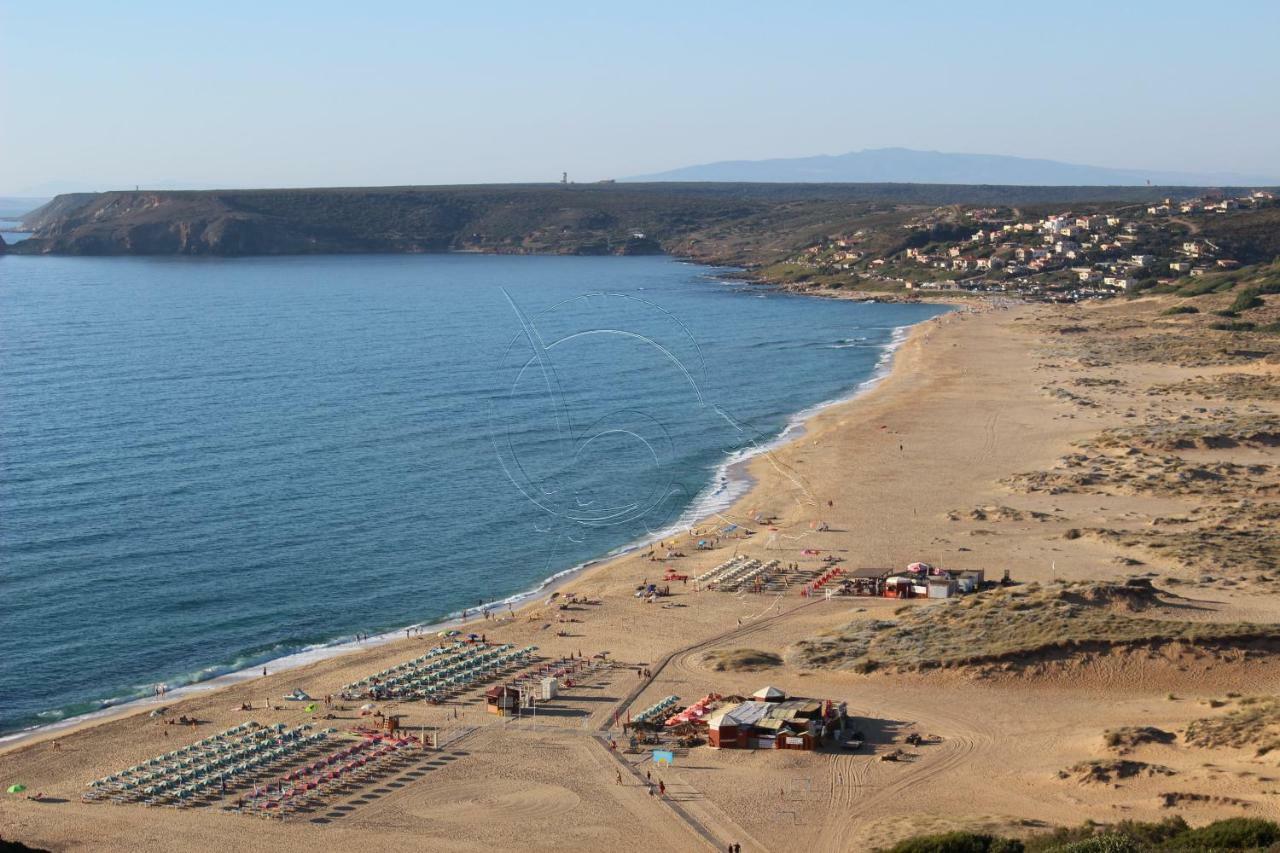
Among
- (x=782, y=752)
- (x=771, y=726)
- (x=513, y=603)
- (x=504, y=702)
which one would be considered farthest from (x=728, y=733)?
(x=513, y=603)

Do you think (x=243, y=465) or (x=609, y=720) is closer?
(x=609, y=720)

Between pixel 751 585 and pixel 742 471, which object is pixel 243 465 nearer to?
pixel 742 471

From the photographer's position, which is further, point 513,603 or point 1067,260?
point 1067,260

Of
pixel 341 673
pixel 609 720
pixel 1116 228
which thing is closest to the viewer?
pixel 609 720

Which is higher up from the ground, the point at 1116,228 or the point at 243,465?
the point at 1116,228

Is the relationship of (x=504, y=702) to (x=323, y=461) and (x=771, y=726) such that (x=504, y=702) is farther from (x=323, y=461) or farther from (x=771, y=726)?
(x=323, y=461)

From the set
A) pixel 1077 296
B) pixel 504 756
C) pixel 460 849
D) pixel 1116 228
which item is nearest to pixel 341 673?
pixel 504 756

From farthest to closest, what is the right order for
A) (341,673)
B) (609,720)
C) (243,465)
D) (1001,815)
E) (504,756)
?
(243,465), (341,673), (609,720), (504,756), (1001,815)
